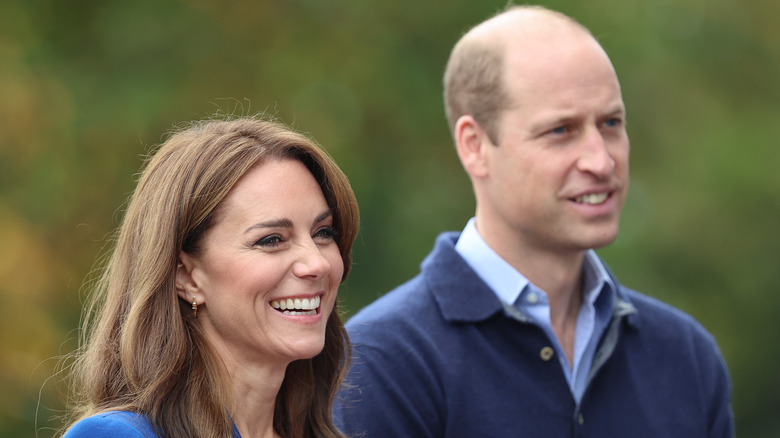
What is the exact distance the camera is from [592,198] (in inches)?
126

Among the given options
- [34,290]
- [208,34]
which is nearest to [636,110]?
[208,34]

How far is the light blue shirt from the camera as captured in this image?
127 inches

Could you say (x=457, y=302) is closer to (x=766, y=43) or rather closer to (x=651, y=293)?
(x=651, y=293)

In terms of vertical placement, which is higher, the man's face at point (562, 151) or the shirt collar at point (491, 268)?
the man's face at point (562, 151)

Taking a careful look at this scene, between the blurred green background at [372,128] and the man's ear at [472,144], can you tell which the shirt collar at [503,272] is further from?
the blurred green background at [372,128]

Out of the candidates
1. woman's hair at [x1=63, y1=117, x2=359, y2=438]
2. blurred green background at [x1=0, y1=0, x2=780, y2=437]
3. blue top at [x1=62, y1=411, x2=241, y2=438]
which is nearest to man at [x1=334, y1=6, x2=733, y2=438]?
woman's hair at [x1=63, y1=117, x2=359, y2=438]

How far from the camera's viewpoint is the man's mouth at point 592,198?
3.19 meters

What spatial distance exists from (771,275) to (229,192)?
525cm

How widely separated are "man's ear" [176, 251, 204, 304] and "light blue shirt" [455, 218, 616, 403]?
1.09 m

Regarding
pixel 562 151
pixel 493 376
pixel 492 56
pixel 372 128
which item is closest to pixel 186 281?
pixel 493 376

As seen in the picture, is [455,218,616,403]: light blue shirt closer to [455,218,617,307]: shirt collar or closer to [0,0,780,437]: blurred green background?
[455,218,617,307]: shirt collar

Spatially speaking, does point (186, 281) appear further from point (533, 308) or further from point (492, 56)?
point (492, 56)

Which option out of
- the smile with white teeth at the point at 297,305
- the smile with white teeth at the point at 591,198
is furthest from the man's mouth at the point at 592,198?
the smile with white teeth at the point at 297,305

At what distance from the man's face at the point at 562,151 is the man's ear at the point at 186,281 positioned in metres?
1.17
